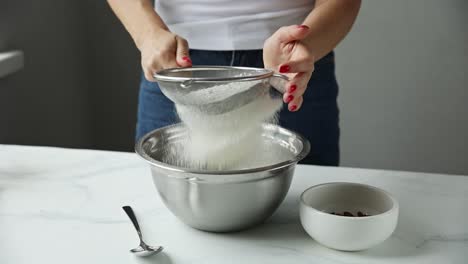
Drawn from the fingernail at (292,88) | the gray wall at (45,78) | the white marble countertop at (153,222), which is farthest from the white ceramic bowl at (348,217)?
the gray wall at (45,78)

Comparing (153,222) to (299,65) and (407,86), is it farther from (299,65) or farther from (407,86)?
(407,86)

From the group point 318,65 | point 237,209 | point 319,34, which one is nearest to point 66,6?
point 318,65

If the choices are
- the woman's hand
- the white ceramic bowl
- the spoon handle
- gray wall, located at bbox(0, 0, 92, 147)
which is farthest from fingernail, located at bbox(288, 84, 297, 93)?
gray wall, located at bbox(0, 0, 92, 147)

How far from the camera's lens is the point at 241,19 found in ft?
3.06

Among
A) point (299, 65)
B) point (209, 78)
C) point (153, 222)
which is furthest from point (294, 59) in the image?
point (153, 222)

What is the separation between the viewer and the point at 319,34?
2.53 ft

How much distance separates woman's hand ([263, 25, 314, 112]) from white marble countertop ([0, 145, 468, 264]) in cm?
15

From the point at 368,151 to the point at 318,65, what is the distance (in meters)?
0.90

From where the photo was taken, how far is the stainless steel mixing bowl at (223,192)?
1.90ft

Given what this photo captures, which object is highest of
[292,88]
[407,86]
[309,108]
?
[292,88]

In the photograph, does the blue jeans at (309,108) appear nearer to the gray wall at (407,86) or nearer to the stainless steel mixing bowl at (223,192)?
the stainless steel mixing bowl at (223,192)

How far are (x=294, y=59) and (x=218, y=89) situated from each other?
107 millimetres

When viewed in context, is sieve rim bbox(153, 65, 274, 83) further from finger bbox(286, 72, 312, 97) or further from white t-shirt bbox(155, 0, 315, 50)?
white t-shirt bbox(155, 0, 315, 50)

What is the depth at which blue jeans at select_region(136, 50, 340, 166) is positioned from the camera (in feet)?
3.15
